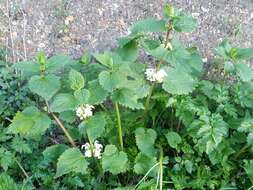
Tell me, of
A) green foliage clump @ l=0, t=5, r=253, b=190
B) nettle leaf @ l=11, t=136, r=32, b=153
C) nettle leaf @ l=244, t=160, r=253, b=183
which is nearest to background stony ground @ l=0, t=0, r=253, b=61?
green foliage clump @ l=0, t=5, r=253, b=190

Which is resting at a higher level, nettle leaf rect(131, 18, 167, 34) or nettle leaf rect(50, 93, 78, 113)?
nettle leaf rect(131, 18, 167, 34)

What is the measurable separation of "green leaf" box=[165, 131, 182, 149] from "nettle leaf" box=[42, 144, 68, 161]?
2.08 feet

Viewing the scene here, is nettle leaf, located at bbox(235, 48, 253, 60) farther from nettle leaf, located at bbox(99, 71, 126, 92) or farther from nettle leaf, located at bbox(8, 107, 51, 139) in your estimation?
nettle leaf, located at bbox(8, 107, 51, 139)

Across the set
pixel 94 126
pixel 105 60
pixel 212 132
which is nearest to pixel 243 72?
pixel 212 132

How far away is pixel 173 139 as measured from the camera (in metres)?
3.29

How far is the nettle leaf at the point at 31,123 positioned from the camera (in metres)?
2.98

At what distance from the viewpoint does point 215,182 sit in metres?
3.24

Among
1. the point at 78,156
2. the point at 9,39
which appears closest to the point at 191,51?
the point at 78,156

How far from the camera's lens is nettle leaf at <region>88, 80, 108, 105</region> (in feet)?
9.57

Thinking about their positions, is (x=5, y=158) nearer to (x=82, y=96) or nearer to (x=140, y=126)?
(x=82, y=96)

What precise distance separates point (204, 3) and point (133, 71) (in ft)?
4.02

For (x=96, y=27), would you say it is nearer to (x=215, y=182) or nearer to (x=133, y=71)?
(x=133, y=71)

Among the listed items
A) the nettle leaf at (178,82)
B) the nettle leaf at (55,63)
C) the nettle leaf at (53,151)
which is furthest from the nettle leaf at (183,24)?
the nettle leaf at (53,151)

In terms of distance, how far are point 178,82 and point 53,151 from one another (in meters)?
0.88
